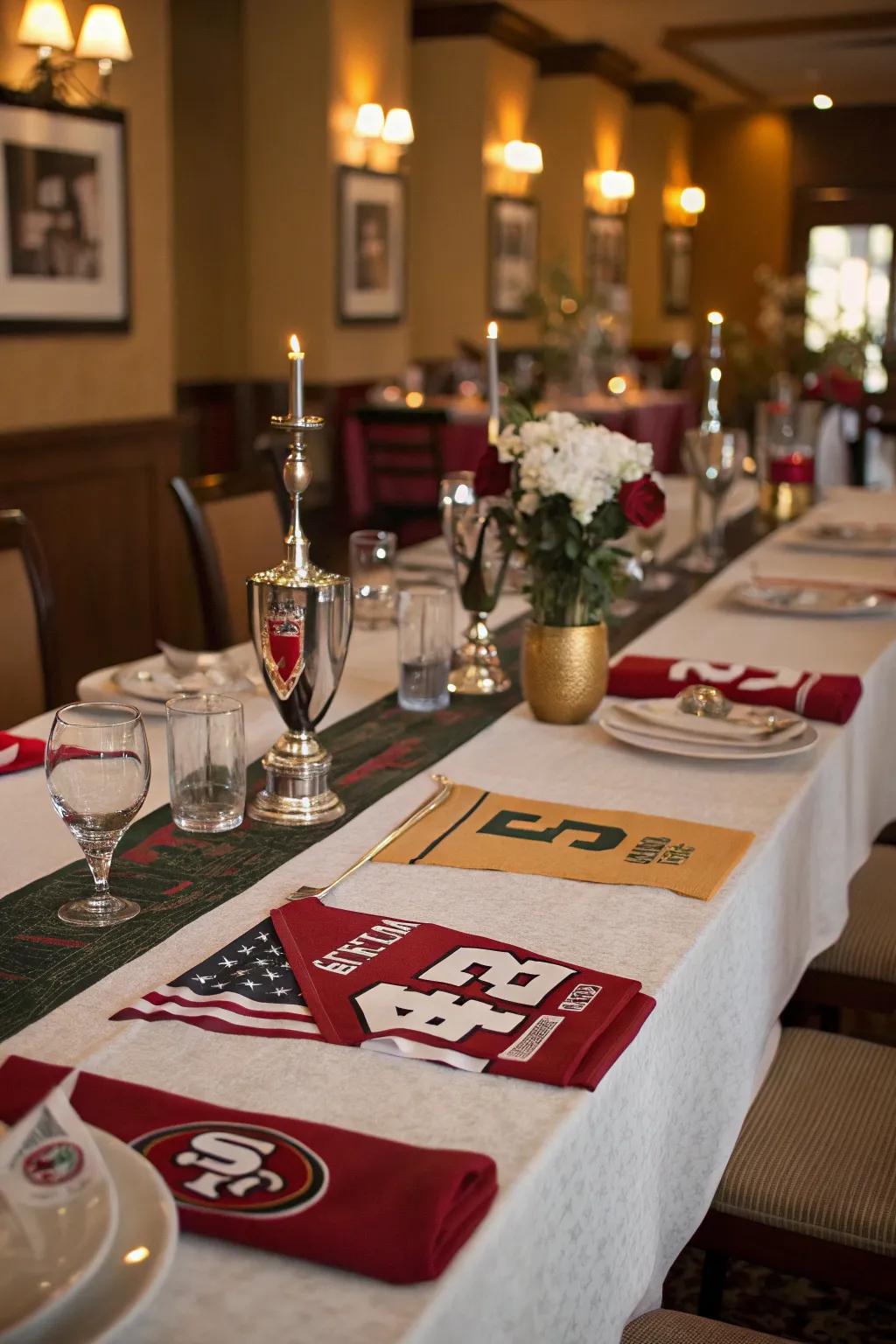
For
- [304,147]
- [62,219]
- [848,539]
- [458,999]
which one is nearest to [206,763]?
[458,999]

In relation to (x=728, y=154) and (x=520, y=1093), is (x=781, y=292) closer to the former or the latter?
(x=728, y=154)

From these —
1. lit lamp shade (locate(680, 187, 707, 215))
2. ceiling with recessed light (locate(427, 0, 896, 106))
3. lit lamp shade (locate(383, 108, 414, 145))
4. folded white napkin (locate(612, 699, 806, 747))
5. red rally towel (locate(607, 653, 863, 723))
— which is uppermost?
ceiling with recessed light (locate(427, 0, 896, 106))

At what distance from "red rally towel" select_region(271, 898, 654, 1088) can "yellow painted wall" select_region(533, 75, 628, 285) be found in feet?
32.5

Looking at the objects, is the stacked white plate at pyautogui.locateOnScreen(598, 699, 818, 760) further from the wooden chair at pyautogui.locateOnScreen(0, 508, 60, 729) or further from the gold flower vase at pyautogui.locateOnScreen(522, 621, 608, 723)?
the wooden chair at pyautogui.locateOnScreen(0, 508, 60, 729)

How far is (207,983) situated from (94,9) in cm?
412

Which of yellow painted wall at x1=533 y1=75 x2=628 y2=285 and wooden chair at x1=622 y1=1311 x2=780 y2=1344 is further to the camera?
yellow painted wall at x1=533 y1=75 x2=628 y2=285

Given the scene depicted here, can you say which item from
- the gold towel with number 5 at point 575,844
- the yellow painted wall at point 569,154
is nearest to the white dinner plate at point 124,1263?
the gold towel with number 5 at point 575,844

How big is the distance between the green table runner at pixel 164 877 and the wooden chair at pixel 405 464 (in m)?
4.12

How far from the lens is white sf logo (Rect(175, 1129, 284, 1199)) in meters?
0.83

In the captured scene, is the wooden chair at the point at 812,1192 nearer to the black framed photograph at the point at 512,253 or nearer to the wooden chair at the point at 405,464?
the wooden chair at the point at 405,464

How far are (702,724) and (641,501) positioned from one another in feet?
0.93

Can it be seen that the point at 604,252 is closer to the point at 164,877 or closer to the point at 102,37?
the point at 102,37

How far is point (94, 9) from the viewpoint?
447 centimetres

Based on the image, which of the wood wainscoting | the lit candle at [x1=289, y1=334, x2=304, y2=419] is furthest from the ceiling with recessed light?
the lit candle at [x1=289, y1=334, x2=304, y2=419]
